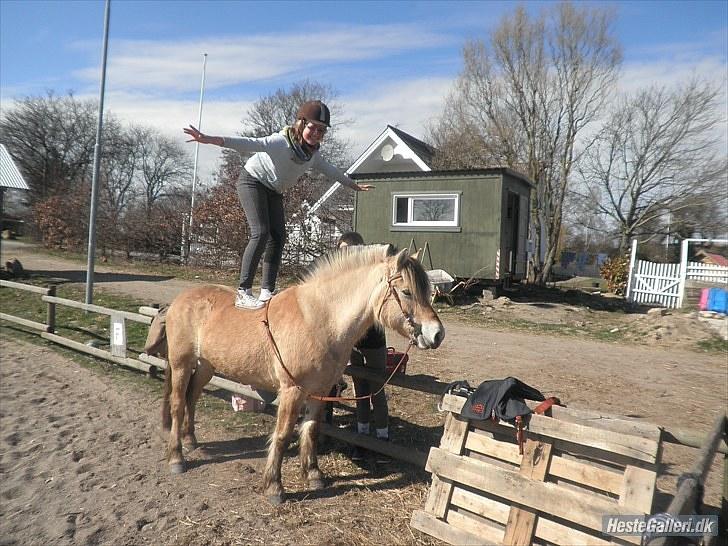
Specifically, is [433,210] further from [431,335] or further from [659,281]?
[431,335]

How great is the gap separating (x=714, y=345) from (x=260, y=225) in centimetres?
990

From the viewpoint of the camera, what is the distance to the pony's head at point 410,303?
10.8 feet

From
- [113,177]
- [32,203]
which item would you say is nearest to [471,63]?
[32,203]

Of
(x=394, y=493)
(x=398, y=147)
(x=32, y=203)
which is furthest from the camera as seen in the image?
(x=32, y=203)

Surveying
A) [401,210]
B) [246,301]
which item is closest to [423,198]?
[401,210]

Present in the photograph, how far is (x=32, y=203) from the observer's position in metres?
30.3

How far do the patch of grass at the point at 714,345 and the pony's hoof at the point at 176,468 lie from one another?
9.78m

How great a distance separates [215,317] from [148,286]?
11801 mm

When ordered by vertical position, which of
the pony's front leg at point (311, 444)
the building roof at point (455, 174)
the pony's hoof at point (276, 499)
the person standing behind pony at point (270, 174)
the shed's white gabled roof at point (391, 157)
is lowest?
the pony's hoof at point (276, 499)

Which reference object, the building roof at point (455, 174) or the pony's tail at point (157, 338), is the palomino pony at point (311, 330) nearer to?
the pony's tail at point (157, 338)

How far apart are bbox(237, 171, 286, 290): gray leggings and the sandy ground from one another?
1.79 m

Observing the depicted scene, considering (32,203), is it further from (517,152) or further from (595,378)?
(595,378)

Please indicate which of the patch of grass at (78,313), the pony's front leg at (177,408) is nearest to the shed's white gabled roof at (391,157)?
the patch of grass at (78,313)

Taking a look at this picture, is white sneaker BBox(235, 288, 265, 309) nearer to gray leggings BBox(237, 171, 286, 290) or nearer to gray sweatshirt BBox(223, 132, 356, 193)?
gray leggings BBox(237, 171, 286, 290)
